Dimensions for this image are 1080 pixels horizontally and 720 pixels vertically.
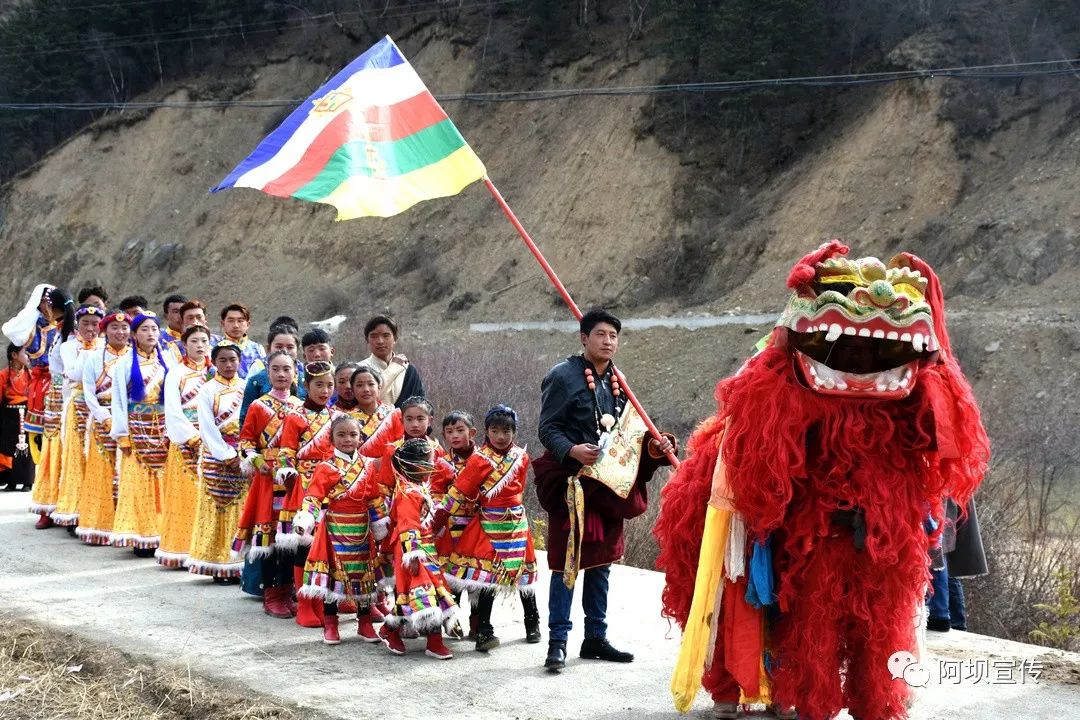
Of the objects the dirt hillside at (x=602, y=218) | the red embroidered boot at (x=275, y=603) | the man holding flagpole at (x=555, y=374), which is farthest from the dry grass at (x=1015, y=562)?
the red embroidered boot at (x=275, y=603)

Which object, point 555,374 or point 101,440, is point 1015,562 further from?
point 101,440

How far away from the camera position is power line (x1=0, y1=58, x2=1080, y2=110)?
27.2m

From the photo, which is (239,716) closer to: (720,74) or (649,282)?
(649,282)

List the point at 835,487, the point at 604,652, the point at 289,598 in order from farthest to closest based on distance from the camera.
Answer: the point at 289,598, the point at 604,652, the point at 835,487

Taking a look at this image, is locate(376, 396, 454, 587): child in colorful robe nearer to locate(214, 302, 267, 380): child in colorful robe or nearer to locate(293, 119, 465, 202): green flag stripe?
locate(293, 119, 465, 202): green flag stripe

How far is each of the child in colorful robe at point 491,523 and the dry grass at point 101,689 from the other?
139 centimetres

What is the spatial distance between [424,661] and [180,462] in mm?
3470

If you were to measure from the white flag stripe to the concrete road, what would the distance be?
264 cm

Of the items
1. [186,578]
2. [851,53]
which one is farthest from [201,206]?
[186,578]

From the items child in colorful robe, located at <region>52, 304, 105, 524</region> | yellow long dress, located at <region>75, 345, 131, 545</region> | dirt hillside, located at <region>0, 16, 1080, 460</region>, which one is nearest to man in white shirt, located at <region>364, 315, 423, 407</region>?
yellow long dress, located at <region>75, 345, 131, 545</region>

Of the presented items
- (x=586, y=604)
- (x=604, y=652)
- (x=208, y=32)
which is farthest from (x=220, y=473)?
(x=208, y=32)

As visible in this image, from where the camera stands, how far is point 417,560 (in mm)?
7242

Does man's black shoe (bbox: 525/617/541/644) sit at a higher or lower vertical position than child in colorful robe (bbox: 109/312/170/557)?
lower

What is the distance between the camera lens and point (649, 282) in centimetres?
2964
